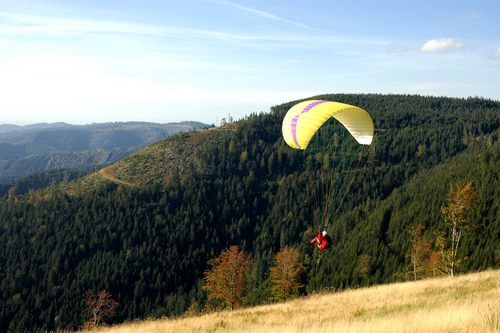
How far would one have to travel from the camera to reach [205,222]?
130375 millimetres

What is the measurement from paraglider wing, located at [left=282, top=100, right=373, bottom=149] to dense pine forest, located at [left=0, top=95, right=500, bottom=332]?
1762 inches

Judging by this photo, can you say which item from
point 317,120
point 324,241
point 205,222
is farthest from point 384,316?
point 205,222

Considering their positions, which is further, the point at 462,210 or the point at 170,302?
the point at 170,302

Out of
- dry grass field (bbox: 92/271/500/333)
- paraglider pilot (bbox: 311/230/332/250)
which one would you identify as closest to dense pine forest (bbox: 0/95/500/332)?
paraglider pilot (bbox: 311/230/332/250)

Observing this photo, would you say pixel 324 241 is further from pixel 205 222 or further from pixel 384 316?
pixel 205 222

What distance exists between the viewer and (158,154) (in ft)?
519

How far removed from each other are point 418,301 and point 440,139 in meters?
193

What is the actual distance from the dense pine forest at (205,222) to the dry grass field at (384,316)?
162ft

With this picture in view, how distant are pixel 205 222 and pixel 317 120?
366ft

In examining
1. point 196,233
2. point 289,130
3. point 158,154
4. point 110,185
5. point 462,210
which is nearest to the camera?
point 289,130

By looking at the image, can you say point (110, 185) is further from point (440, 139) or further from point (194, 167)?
point (440, 139)

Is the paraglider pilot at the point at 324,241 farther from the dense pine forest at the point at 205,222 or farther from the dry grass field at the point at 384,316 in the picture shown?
the dense pine forest at the point at 205,222

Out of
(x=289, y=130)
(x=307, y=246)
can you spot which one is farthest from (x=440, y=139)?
(x=289, y=130)

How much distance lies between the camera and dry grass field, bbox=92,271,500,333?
8812 millimetres
